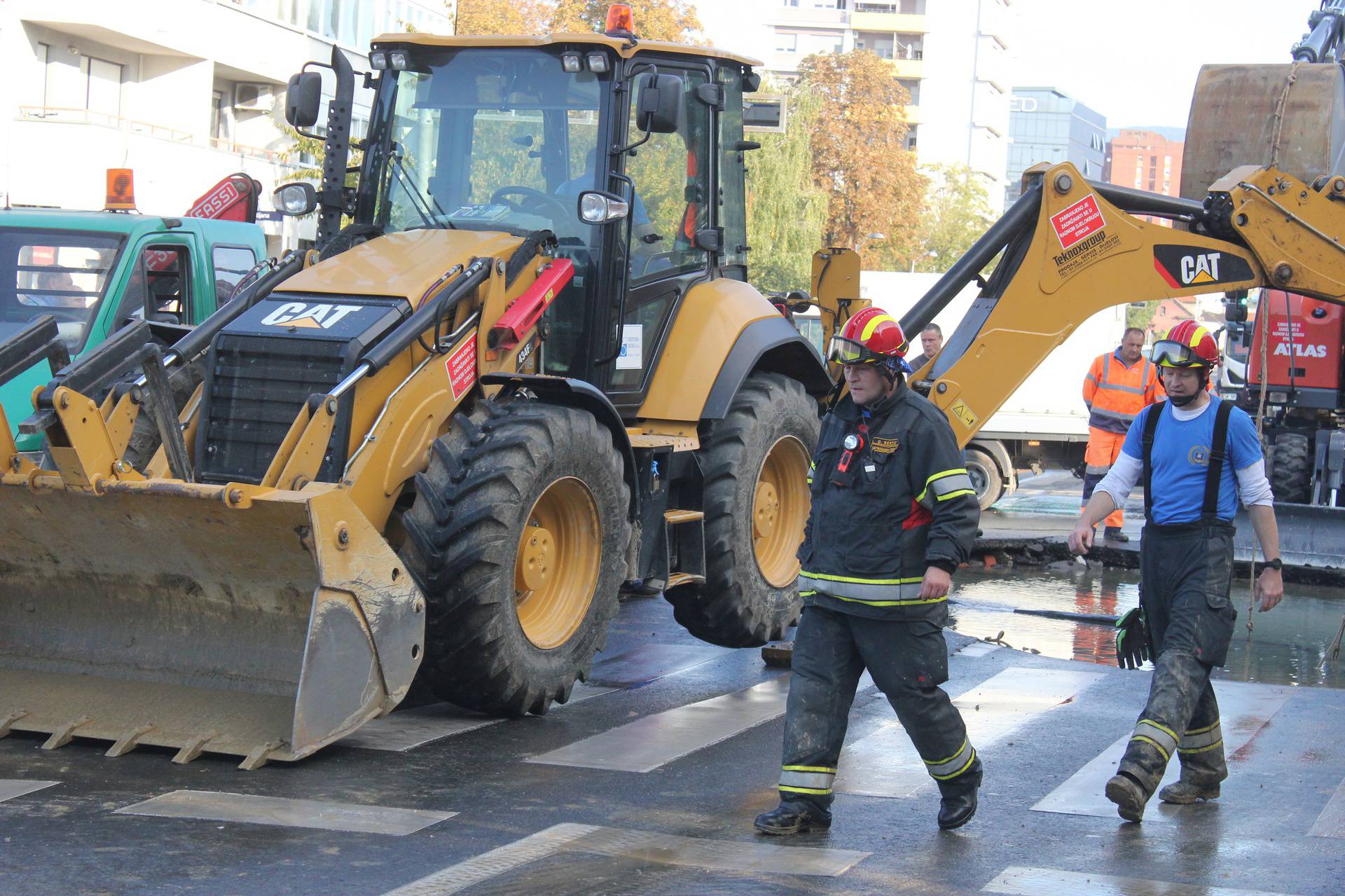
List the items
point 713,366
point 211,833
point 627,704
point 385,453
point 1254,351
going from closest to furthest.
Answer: point 211,833, point 385,453, point 627,704, point 713,366, point 1254,351

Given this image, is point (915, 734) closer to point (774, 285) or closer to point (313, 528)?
point (313, 528)

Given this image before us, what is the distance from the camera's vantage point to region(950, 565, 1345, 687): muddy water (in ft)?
33.4

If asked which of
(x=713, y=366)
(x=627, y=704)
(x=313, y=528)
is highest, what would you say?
(x=713, y=366)

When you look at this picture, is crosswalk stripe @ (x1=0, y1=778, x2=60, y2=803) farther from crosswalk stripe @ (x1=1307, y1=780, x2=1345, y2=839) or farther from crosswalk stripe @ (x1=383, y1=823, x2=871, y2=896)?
crosswalk stripe @ (x1=1307, y1=780, x2=1345, y2=839)

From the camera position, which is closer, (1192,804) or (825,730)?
(825,730)

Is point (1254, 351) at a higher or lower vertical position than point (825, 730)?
higher

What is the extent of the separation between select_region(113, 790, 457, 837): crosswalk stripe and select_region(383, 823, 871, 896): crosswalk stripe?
1.44 ft

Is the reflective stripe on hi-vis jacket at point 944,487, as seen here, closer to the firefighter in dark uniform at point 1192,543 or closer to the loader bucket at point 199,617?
the firefighter in dark uniform at point 1192,543

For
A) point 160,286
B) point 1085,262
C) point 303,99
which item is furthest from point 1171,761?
point 160,286

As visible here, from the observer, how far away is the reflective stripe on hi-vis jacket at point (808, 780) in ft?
19.4

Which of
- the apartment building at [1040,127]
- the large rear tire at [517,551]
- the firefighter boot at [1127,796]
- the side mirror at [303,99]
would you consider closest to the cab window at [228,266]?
the side mirror at [303,99]

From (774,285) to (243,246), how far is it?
119 feet

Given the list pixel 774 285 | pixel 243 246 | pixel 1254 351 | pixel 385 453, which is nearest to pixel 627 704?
pixel 385 453

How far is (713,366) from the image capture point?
8.95 m
